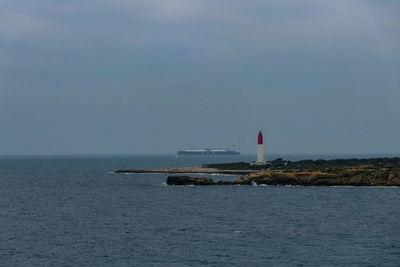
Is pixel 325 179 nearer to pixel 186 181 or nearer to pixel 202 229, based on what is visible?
pixel 186 181

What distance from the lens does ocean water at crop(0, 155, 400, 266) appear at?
129 feet

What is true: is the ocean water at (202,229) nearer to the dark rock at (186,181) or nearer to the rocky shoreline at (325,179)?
the rocky shoreline at (325,179)

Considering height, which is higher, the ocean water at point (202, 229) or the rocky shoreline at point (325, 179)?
the rocky shoreline at point (325, 179)

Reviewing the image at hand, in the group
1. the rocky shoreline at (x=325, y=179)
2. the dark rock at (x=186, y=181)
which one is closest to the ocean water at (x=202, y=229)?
the rocky shoreline at (x=325, y=179)

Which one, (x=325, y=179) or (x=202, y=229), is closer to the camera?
(x=202, y=229)

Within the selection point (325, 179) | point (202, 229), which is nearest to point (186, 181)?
point (325, 179)

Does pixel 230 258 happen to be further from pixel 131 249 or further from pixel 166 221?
pixel 166 221

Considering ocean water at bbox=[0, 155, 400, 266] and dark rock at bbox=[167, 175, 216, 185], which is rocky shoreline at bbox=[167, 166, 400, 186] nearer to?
dark rock at bbox=[167, 175, 216, 185]

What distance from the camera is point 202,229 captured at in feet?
168

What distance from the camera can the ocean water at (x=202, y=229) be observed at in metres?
39.5

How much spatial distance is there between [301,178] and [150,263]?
219 feet

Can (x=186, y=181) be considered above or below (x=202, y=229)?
above

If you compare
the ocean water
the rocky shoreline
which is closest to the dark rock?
the rocky shoreline

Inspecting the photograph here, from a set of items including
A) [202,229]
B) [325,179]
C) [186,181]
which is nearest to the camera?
[202,229]
